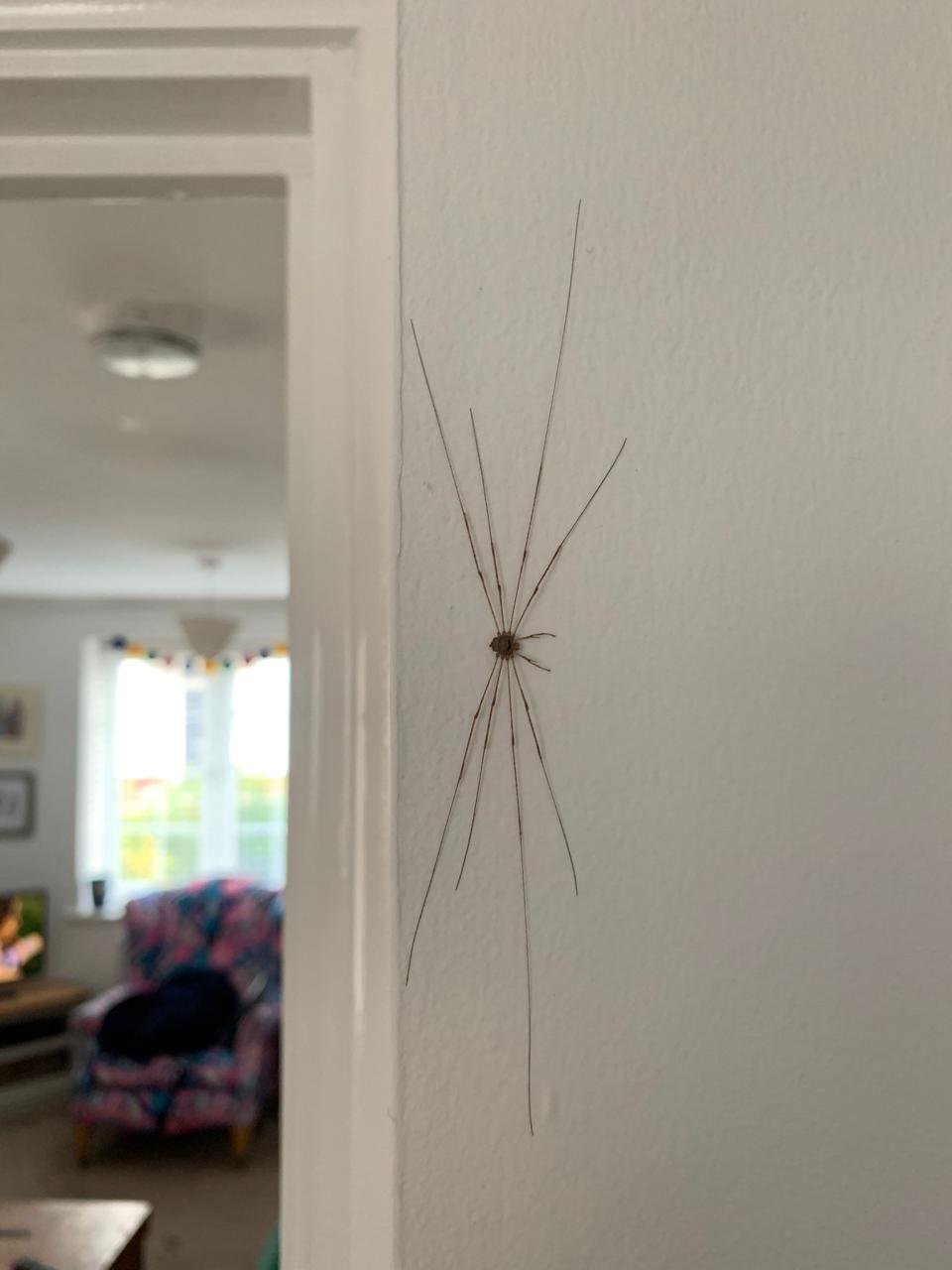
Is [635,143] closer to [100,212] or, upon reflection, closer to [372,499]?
[372,499]

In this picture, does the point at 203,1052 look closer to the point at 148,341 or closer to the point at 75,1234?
the point at 75,1234

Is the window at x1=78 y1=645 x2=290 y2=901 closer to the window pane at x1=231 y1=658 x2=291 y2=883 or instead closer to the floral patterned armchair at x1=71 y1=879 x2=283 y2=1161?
the window pane at x1=231 y1=658 x2=291 y2=883

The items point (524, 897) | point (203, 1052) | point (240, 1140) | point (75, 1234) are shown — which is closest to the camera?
point (524, 897)

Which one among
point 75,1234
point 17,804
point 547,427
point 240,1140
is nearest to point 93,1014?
point 240,1140

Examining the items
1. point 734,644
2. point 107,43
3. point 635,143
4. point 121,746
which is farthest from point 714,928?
point 121,746

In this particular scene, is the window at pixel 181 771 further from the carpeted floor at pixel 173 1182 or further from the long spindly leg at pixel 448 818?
the long spindly leg at pixel 448 818

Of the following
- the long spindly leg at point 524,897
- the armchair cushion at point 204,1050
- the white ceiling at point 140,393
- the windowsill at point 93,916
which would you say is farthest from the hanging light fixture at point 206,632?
the long spindly leg at point 524,897
